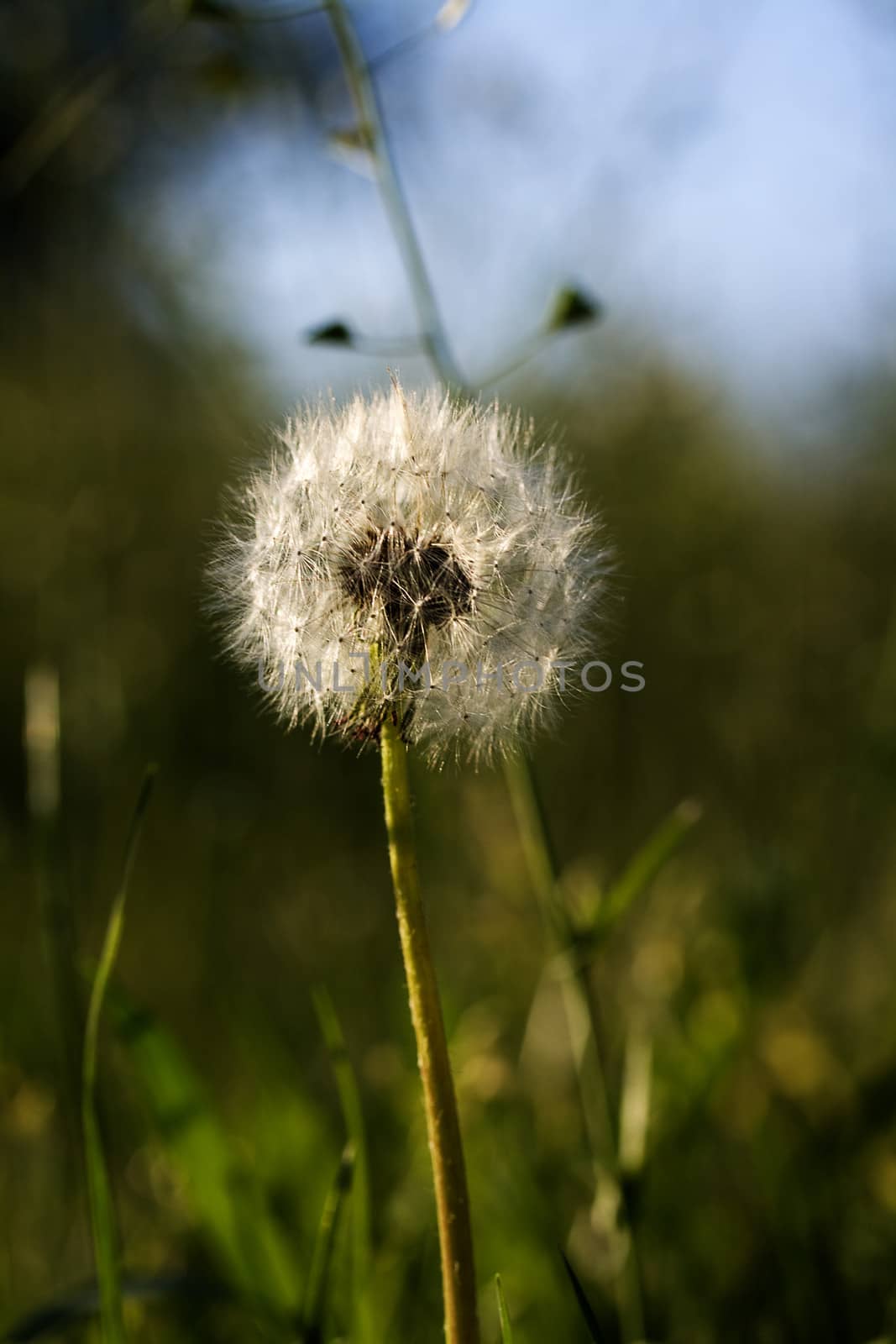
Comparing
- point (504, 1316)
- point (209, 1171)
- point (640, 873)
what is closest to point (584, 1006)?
point (640, 873)

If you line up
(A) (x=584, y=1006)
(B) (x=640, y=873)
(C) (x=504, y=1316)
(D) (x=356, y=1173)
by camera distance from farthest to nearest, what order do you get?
(A) (x=584, y=1006)
(B) (x=640, y=873)
(D) (x=356, y=1173)
(C) (x=504, y=1316)

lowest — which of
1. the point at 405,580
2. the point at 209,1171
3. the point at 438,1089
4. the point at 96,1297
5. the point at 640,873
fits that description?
the point at 96,1297

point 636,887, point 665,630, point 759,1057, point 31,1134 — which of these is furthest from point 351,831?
point 636,887

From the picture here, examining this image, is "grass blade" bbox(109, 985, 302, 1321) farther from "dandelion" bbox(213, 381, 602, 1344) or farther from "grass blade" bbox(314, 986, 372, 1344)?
"dandelion" bbox(213, 381, 602, 1344)

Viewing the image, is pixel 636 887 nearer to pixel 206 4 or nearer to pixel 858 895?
pixel 206 4

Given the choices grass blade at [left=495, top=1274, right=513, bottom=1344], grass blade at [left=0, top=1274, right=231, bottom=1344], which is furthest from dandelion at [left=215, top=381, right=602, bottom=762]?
grass blade at [left=0, top=1274, right=231, bottom=1344]

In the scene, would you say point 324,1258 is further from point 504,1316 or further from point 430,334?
point 430,334
